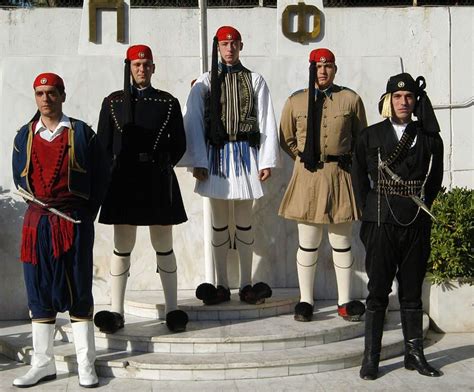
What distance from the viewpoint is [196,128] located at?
24.2 feet

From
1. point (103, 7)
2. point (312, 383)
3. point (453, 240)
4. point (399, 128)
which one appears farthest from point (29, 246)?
point (453, 240)

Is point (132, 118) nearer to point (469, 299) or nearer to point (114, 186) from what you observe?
point (114, 186)

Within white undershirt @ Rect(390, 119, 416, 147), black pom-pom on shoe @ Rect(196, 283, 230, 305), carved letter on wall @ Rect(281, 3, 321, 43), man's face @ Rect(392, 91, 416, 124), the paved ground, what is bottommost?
the paved ground

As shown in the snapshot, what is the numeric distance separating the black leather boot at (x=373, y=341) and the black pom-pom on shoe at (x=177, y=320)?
140cm

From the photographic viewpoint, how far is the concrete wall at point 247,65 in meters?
8.25

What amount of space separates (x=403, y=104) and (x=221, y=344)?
2.19m

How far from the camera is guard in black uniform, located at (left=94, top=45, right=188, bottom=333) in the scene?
6.89 metres

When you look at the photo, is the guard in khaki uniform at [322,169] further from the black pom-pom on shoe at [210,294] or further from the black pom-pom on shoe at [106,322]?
the black pom-pom on shoe at [106,322]

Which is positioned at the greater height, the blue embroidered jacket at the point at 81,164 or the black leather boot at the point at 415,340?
the blue embroidered jacket at the point at 81,164

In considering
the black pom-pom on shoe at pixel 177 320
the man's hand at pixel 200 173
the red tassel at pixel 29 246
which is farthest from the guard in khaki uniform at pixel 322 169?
the red tassel at pixel 29 246

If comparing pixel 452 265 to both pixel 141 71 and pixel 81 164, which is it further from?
pixel 81 164

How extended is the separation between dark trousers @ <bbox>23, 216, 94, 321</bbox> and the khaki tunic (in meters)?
1.92

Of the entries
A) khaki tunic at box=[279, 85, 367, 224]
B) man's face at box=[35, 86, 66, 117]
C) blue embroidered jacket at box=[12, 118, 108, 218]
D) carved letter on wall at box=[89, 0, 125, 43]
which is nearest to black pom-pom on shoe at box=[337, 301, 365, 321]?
khaki tunic at box=[279, 85, 367, 224]

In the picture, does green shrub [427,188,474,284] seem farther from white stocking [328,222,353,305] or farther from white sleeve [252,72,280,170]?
white sleeve [252,72,280,170]
